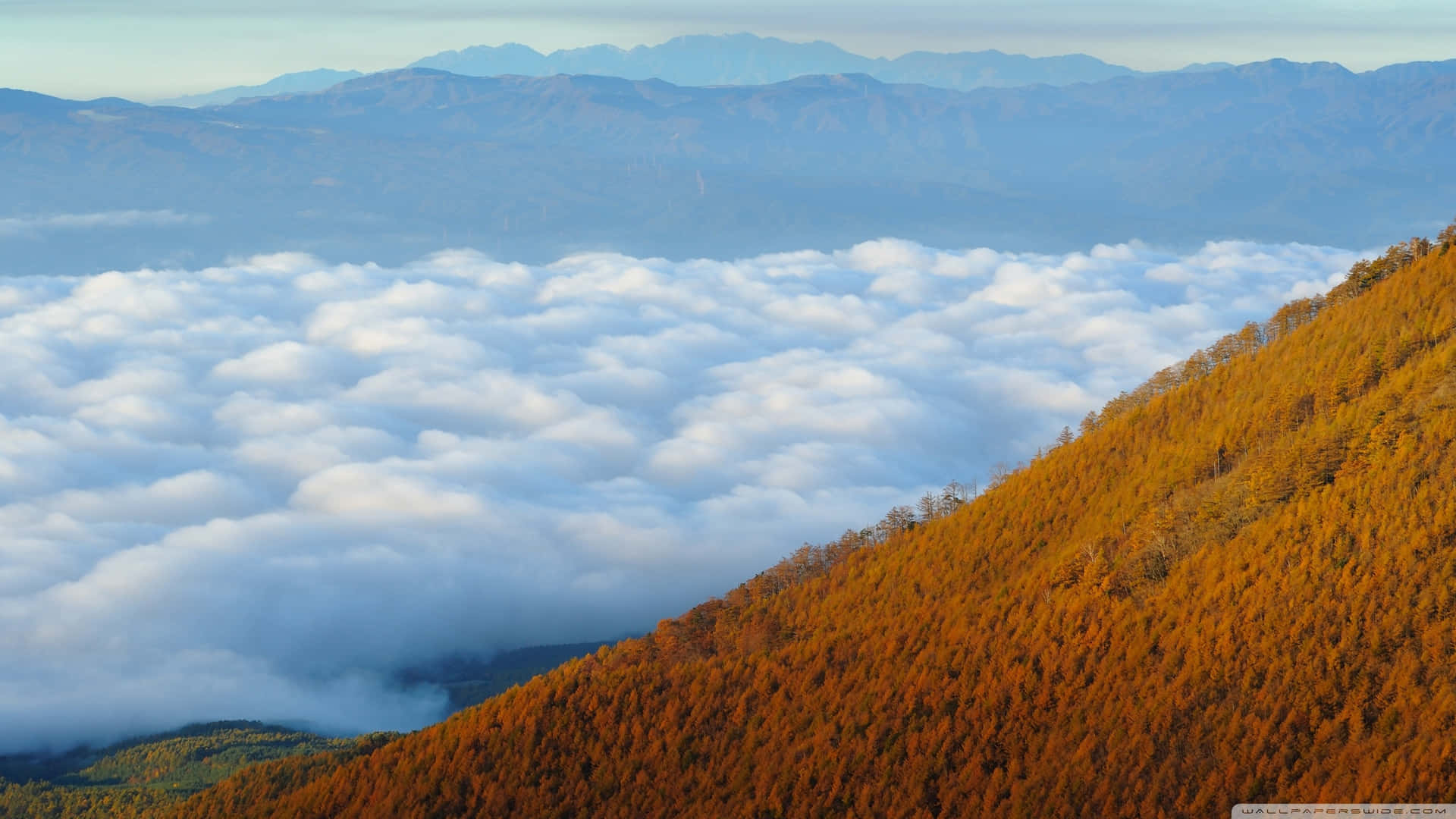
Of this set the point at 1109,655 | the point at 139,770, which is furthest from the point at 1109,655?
the point at 139,770

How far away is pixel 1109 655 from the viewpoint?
200 feet

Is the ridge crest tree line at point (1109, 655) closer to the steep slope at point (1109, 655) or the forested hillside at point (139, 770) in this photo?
the steep slope at point (1109, 655)

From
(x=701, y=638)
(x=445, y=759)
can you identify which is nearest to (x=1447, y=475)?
(x=701, y=638)

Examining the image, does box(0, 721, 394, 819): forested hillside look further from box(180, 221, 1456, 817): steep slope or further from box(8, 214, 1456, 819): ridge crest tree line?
box(180, 221, 1456, 817): steep slope

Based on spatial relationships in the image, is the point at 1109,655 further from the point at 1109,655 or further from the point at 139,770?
the point at 139,770

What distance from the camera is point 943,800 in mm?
56438

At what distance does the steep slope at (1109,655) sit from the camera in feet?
167

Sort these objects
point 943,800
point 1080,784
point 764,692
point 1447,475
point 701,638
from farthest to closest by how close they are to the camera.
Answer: point 701,638
point 764,692
point 1447,475
point 943,800
point 1080,784

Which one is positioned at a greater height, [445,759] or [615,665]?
[615,665]

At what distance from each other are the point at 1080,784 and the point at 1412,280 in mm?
54836

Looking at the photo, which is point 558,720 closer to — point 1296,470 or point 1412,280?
point 1296,470

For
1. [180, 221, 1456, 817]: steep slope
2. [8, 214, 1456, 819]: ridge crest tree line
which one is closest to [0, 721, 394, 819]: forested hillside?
[8, 214, 1456, 819]: ridge crest tree line

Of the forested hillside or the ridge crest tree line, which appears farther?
the forested hillside

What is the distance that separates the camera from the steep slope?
51.0 m
